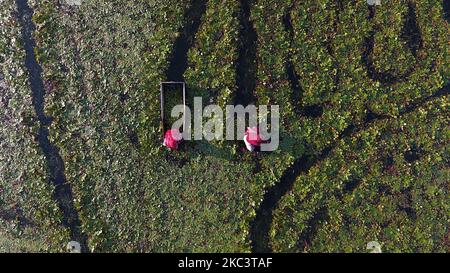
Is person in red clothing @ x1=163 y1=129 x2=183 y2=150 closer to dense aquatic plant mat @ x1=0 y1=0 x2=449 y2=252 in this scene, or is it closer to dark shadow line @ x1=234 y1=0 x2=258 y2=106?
dense aquatic plant mat @ x1=0 y1=0 x2=449 y2=252

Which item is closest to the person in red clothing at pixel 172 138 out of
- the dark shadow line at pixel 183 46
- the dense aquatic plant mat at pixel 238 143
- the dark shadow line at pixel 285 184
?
the dense aquatic plant mat at pixel 238 143

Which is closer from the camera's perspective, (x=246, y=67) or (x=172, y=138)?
(x=172, y=138)

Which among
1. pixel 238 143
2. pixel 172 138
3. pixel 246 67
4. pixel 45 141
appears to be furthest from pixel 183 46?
pixel 45 141

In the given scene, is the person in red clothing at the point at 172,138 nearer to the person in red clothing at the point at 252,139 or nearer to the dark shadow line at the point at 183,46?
the dark shadow line at the point at 183,46

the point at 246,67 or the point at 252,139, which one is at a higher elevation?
the point at 246,67

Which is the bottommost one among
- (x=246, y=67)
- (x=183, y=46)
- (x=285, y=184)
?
(x=285, y=184)

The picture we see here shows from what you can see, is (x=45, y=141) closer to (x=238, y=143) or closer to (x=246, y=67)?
(x=238, y=143)
